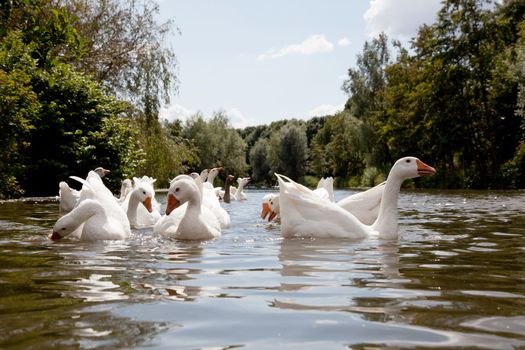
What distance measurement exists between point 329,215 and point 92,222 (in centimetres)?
279

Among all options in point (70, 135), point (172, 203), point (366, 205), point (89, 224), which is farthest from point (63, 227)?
point (70, 135)

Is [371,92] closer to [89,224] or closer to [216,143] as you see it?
[216,143]

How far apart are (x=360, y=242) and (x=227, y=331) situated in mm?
4295

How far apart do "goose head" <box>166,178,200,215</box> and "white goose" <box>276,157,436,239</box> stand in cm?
110

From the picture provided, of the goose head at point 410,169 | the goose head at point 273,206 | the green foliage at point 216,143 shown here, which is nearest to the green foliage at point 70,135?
the goose head at point 273,206

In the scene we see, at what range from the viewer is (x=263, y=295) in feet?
12.1

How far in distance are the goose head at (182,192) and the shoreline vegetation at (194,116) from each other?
266 cm

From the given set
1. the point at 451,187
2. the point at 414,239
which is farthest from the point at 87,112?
the point at 451,187

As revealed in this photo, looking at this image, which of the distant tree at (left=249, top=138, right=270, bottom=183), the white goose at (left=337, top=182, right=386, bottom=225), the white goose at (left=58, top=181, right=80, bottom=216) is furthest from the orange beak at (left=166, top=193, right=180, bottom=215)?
the distant tree at (left=249, top=138, right=270, bottom=183)

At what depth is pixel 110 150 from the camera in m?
21.9

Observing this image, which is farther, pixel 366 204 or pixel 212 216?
pixel 366 204

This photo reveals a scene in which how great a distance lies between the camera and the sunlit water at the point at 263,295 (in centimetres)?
265

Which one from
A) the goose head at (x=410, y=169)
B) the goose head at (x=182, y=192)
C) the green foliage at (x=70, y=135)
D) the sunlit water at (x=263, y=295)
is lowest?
the sunlit water at (x=263, y=295)

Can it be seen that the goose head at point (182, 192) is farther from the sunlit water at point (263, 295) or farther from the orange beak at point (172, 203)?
the sunlit water at point (263, 295)
